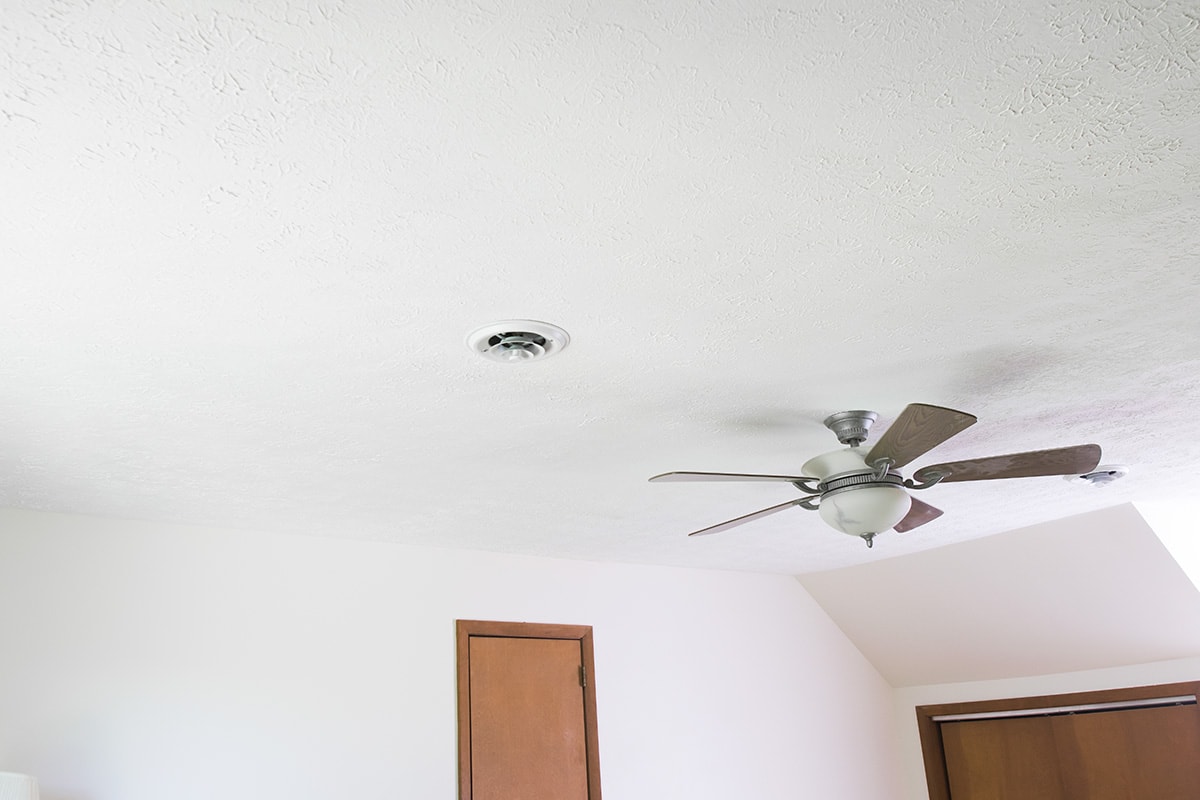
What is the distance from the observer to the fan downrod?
274 centimetres

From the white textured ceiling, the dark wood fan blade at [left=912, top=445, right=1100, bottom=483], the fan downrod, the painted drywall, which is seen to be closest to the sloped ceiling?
the painted drywall

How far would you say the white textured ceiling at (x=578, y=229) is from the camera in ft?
4.27

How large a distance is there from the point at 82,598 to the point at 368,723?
3.64 ft

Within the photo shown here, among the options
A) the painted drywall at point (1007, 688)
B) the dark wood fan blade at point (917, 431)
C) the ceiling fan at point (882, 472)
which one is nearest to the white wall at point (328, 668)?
the painted drywall at point (1007, 688)

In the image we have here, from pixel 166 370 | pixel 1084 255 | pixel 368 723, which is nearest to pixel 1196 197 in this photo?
pixel 1084 255

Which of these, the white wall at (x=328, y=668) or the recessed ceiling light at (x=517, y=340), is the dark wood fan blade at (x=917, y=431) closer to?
the recessed ceiling light at (x=517, y=340)

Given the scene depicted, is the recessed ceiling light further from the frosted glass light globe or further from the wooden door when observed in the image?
the wooden door

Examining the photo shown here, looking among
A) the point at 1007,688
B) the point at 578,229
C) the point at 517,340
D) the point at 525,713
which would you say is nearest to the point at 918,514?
the point at 517,340

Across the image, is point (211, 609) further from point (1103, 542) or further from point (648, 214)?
point (1103, 542)

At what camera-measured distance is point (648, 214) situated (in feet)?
5.58

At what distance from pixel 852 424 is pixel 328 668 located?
2203mm

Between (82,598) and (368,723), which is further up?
(82,598)

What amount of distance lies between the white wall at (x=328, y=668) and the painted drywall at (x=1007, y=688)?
48 cm

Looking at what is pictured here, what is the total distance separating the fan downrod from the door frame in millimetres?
2935
